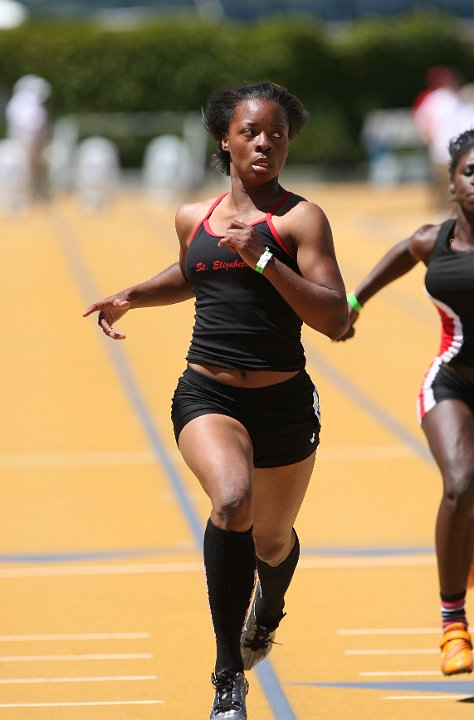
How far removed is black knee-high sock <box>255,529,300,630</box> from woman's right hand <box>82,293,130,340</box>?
968 mm

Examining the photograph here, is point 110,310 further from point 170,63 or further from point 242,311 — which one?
point 170,63

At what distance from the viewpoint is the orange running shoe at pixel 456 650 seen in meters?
5.59

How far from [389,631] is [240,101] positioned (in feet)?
7.70

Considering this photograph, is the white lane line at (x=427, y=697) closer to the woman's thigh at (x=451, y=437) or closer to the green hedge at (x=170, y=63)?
the woman's thigh at (x=451, y=437)

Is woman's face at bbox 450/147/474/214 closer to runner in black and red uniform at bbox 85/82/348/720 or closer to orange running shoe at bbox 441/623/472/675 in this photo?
runner in black and red uniform at bbox 85/82/348/720

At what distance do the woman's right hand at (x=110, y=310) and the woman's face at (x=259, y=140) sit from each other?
70 cm

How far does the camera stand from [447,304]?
616 cm

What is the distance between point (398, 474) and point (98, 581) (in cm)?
287

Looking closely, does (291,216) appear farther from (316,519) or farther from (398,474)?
(398,474)

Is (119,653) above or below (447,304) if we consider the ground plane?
below

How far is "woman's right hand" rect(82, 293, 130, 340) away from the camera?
571 cm

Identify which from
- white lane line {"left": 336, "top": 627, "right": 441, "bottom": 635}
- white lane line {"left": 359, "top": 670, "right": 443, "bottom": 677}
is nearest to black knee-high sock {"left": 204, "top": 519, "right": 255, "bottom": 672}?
white lane line {"left": 359, "top": 670, "right": 443, "bottom": 677}

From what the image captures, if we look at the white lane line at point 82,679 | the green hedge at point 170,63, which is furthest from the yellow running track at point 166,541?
the green hedge at point 170,63

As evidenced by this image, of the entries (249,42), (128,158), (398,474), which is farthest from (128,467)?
(249,42)
